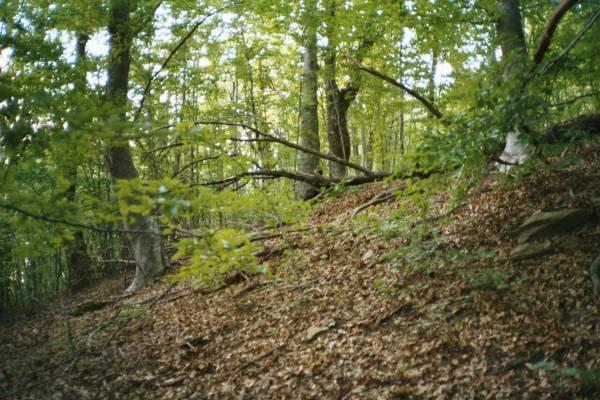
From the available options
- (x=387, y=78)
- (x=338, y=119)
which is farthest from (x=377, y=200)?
(x=338, y=119)

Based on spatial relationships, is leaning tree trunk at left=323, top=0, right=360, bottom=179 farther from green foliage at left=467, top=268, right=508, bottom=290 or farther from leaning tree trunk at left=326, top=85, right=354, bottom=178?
green foliage at left=467, top=268, right=508, bottom=290

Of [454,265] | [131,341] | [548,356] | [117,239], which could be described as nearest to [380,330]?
[454,265]

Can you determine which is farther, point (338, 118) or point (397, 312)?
point (338, 118)

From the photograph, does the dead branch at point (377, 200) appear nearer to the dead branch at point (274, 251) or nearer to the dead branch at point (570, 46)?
the dead branch at point (274, 251)

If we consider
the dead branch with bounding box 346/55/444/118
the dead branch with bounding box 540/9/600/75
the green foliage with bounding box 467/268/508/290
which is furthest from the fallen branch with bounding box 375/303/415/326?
the dead branch with bounding box 346/55/444/118

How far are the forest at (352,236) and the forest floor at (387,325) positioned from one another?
25 millimetres

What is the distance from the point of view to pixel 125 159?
358 inches

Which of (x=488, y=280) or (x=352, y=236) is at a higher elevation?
(x=352, y=236)

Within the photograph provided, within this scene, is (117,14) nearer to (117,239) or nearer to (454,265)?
(454,265)

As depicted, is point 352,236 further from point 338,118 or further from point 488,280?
point 338,118

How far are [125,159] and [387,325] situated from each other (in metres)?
6.54

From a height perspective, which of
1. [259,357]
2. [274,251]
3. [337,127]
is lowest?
[259,357]

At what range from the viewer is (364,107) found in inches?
579

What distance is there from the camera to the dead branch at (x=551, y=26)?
4.17 m
